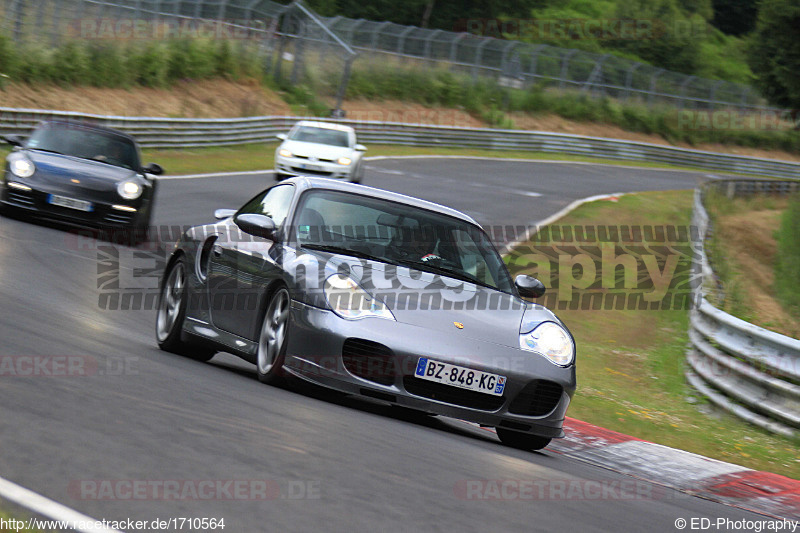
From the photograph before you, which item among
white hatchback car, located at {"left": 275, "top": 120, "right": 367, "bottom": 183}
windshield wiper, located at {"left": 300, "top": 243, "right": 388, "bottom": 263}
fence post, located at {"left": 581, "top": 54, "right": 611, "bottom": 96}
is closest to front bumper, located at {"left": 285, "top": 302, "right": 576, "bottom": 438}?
windshield wiper, located at {"left": 300, "top": 243, "right": 388, "bottom": 263}

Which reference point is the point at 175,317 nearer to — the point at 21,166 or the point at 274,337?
the point at 274,337

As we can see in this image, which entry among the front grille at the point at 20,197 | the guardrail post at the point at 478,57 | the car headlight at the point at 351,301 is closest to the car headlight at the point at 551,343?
the car headlight at the point at 351,301

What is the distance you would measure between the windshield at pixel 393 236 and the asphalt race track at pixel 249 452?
3.24ft

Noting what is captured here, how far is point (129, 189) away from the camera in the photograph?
584 inches

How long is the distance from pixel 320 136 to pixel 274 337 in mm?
21277

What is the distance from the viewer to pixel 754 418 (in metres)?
9.69

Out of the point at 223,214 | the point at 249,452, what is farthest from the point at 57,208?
the point at 249,452

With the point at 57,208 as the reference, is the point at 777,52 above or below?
above

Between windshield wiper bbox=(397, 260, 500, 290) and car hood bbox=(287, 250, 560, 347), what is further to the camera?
windshield wiper bbox=(397, 260, 500, 290)

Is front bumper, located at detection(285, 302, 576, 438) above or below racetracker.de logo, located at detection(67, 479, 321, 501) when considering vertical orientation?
below

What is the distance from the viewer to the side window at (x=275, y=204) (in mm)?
7867

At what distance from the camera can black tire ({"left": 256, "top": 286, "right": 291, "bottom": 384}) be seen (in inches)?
269

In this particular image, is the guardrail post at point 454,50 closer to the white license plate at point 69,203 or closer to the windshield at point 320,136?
the windshield at point 320,136

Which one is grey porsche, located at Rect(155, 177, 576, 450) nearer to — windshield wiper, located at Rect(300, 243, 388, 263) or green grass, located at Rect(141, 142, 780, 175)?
windshield wiper, located at Rect(300, 243, 388, 263)
